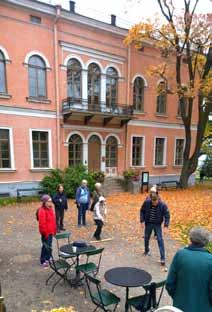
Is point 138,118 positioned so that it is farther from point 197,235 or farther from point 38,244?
point 197,235

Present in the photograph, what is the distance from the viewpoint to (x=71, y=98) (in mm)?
17000

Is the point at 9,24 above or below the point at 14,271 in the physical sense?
above

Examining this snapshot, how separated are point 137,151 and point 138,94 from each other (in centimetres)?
472

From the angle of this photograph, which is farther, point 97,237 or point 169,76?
point 169,76

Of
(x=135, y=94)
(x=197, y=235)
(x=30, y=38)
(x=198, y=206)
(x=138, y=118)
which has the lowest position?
(x=198, y=206)

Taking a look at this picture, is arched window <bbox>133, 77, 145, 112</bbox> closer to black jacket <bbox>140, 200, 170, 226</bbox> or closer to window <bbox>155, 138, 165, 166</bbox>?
window <bbox>155, 138, 165, 166</bbox>

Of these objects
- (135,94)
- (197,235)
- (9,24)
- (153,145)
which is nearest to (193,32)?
(135,94)

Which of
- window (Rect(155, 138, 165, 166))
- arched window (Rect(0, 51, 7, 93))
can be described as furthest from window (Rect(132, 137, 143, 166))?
arched window (Rect(0, 51, 7, 93))

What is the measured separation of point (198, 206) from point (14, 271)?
10.6 metres

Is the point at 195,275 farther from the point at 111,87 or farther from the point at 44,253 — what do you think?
the point at 111,87

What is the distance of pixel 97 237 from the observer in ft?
27.5

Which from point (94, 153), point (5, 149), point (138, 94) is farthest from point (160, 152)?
point (5, 149)

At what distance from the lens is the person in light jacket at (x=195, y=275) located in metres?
2.97

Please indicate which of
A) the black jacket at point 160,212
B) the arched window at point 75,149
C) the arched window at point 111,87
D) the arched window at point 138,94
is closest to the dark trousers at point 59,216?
the black jacket at point 160,212
